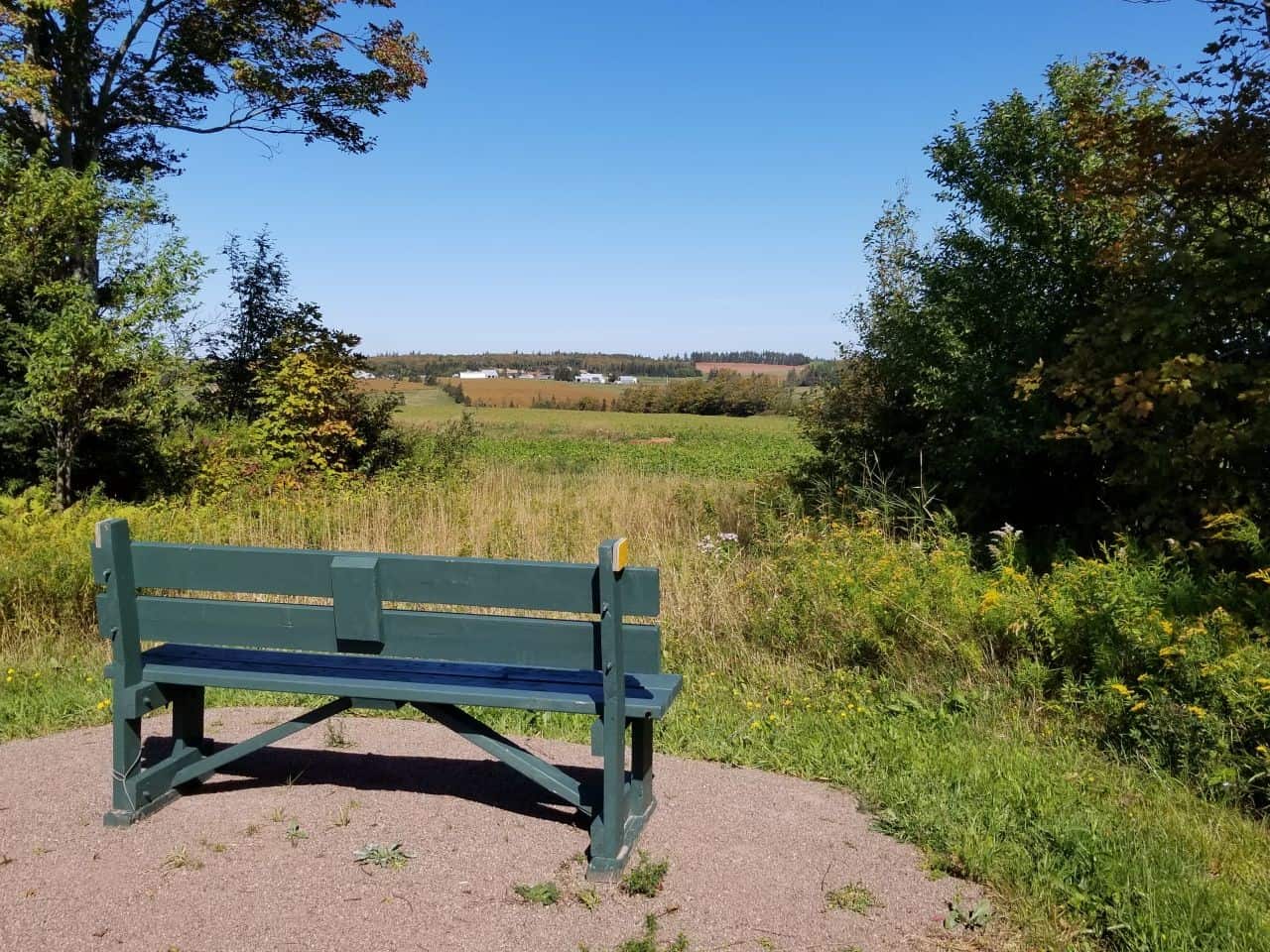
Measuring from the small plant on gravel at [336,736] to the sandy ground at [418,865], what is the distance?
16cm

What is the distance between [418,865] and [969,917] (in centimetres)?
178

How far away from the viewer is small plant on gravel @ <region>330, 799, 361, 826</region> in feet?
12.2

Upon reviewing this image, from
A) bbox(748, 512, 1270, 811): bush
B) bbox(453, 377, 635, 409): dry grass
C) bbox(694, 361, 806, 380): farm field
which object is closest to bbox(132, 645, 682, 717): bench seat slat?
bbox(748, 512, 1270, 811): bush

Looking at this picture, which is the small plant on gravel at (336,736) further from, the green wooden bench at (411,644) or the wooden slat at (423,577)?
the wooden slat at (423,577)

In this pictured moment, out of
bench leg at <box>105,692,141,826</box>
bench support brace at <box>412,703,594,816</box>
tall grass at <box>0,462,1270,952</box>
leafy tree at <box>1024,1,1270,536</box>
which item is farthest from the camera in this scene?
leafy tree at <box>1024,1,1270,536</box>

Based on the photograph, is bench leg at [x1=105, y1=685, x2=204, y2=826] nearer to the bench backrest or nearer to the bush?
the bench backrest

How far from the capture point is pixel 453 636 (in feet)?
11.5

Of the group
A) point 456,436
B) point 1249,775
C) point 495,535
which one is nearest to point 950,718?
point 1249,775

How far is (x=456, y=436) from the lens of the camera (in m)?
16.7

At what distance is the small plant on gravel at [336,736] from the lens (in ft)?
15.3

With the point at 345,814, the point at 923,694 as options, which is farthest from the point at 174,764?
the point at 923,694

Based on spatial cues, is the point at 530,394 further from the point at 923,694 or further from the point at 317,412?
the point at 923,694

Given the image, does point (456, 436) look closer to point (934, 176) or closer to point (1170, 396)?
point (934, 176)

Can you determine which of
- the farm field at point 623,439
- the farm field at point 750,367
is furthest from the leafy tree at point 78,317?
the farm field at point 750,367
